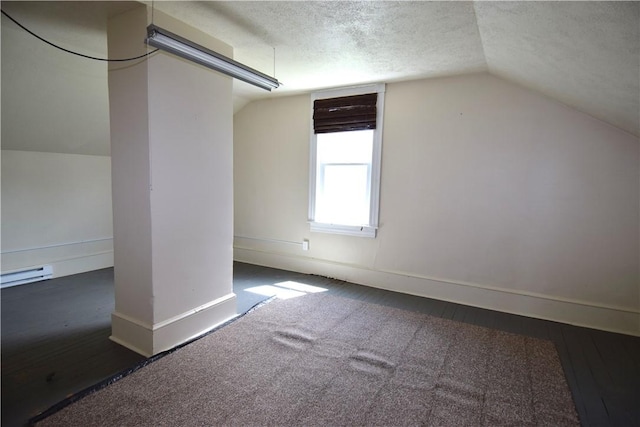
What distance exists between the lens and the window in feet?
12.4

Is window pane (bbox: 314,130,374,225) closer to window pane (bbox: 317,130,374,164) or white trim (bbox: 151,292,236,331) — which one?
window pane (bbox: 317,130,374,164)

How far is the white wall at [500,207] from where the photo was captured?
2830mm

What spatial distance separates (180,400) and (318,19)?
8.34ft

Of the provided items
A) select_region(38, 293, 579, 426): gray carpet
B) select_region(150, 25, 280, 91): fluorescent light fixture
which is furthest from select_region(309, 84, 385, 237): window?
select_region(38, 293, 579, 426): gray carpet

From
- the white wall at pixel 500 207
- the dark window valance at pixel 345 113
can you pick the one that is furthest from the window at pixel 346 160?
the white wall at pixel 500 207

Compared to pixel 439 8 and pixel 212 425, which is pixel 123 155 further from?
pixel 439 8

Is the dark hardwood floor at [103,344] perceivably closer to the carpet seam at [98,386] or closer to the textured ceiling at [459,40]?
the carpet seam at [98,386]

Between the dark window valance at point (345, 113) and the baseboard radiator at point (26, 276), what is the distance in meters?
3.65

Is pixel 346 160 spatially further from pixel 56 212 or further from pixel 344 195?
pixel 56 212

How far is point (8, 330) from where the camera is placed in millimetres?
2604

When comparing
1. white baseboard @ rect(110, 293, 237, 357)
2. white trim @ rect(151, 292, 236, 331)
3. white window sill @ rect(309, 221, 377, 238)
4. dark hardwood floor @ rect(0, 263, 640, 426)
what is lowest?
dark hardwood floor @ rect(0, 263, 640, 426)

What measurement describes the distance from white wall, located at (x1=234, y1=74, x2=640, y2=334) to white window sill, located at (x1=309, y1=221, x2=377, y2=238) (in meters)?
0.09

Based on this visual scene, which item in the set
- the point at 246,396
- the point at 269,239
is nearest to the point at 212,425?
the point at 246,396

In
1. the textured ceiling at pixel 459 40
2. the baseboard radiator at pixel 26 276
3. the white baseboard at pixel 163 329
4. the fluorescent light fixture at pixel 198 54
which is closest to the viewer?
the textured ceiling at pixel 459 40
